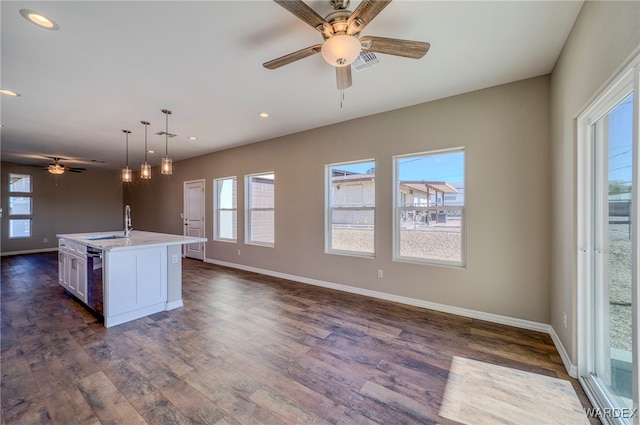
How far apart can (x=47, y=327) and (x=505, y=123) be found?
5624 mm

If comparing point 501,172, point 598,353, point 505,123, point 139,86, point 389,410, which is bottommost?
point 389,410

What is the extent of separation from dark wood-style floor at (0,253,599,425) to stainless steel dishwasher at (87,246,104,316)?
19cm

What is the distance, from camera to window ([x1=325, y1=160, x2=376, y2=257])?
4016mm

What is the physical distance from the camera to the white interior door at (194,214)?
6687 millimetres

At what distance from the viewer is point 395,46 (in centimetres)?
183

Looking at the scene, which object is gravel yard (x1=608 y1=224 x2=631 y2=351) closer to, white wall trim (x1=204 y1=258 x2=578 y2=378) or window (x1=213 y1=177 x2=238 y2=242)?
white wall trim (x1=204 y1=258 x2=578 y2=378)

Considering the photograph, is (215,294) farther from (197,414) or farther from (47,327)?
(197,414)

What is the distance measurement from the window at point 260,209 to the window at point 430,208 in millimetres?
2561

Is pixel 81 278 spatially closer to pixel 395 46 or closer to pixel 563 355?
pixel 395 46

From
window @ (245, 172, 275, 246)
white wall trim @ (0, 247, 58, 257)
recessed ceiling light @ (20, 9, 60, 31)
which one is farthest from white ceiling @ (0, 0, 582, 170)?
white wall trim @ (0, 247, 58, 257)

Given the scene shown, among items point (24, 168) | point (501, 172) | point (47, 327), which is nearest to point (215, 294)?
point (47, 327)

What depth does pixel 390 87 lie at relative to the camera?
304cm

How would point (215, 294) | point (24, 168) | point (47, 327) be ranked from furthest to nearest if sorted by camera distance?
1. point (24, 168)
2. point (215, 294)
3. point (47, 327)

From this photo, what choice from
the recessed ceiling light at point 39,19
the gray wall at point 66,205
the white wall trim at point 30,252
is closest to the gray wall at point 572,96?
the recessed ceiling light at point 39,19
